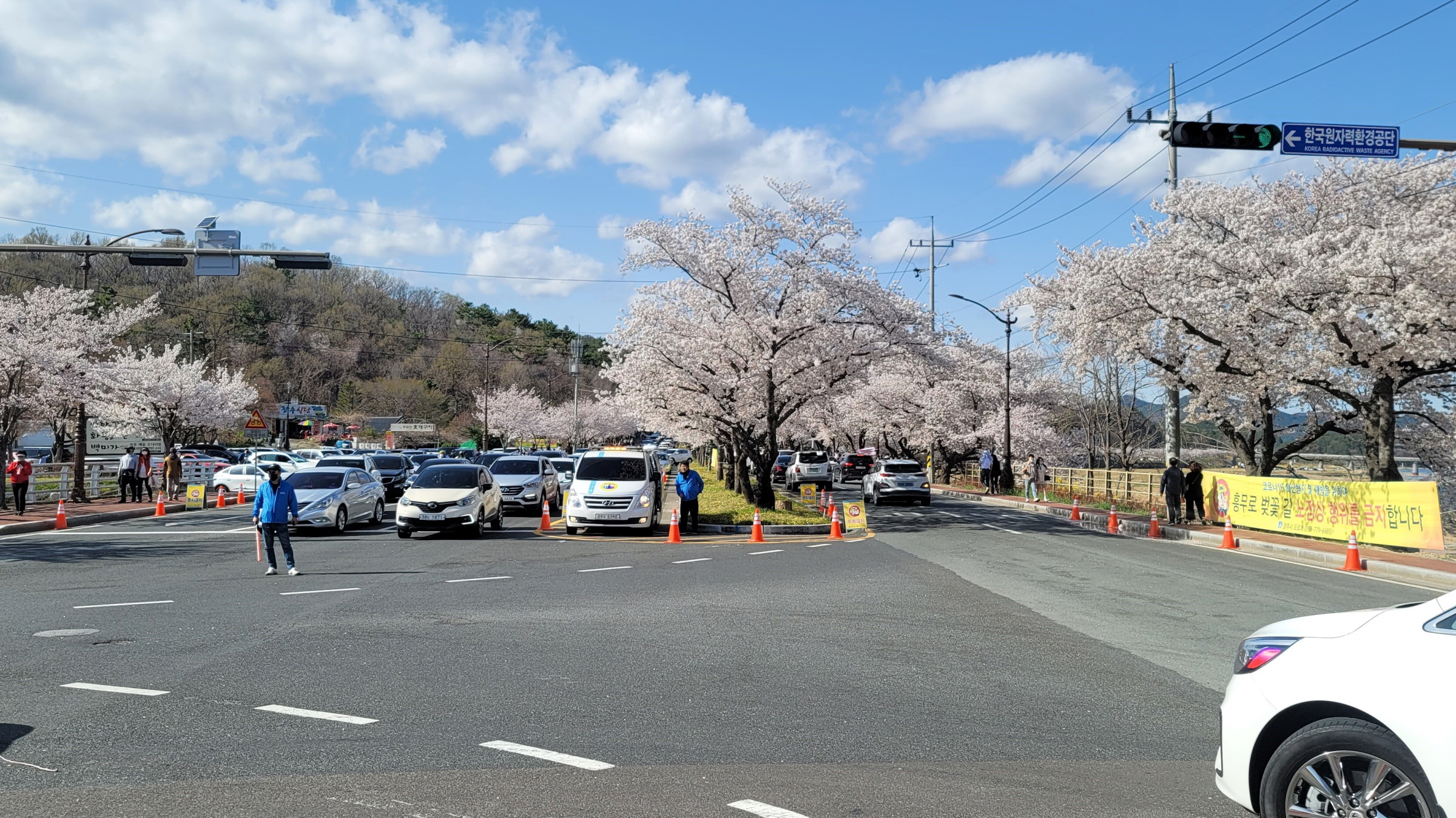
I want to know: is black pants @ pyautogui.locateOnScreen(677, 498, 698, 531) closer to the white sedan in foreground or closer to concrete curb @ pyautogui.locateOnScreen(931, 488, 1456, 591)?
concrete curb @ pyautogui.locateOnScreen(931, 488, 1456, 591)

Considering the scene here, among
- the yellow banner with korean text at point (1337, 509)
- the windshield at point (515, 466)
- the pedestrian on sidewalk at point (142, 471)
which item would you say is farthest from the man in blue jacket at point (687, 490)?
the pedestrian on sidewalk at point (142, 471)

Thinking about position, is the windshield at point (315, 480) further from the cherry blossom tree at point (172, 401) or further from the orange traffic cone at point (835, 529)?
the cherry blossom tree at point (172, 401)

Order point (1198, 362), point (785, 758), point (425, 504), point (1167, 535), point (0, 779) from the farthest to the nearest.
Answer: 1. point (1198, 362)
2. point (1167, 535)
3. point (425, 504)
4. point (785, 758)
5. point (0, 779)

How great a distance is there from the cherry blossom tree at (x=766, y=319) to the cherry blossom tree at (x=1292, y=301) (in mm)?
6125

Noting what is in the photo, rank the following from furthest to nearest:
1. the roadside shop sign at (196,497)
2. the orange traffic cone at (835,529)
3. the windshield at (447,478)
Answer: the roadside shop sign at (196,497), the orange traffic cone at (835,529), the windshield at (447,478)

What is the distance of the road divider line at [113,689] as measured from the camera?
724 cm

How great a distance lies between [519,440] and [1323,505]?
86.0 m

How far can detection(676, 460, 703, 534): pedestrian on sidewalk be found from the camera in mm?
23016

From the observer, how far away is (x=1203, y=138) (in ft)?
41.2

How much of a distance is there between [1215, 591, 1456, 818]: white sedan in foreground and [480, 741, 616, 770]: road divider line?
3079mm

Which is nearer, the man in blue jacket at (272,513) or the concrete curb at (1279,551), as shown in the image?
the man in blue jacket at (272,513)

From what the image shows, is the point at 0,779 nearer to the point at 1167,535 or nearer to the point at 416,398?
the point at 1167,535

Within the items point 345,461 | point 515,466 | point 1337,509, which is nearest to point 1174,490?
point 1337,509

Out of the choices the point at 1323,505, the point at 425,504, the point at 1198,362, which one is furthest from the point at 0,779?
the point at 1198,362
